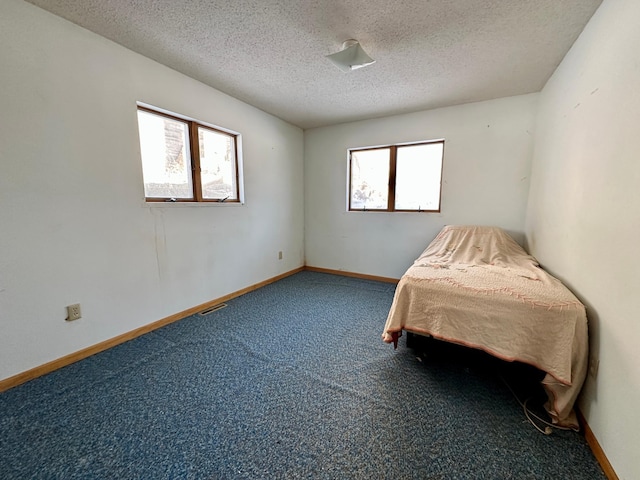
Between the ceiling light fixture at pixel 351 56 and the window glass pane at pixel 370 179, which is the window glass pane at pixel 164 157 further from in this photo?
the window glass pane at pixel 370 179

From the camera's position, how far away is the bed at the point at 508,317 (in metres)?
1.31

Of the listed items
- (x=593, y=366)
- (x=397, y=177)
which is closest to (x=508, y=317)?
(x=593, y=366)

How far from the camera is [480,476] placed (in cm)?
107

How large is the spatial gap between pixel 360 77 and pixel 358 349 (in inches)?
98.4

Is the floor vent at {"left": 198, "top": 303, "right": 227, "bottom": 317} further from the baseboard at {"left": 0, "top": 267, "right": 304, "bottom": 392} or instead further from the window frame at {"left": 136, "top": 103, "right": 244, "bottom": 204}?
the window frame at {"left": 136, "top": 103, "right": 244, "bottom": 204}

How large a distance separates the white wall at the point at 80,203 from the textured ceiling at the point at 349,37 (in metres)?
0.23

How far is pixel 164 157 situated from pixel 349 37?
1.92m

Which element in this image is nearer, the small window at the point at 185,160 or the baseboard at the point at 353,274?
the small window at the point at 185,160

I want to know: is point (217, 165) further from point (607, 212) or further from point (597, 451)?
point (597, 451)

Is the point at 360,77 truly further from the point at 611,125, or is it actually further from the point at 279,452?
the point at 279,452

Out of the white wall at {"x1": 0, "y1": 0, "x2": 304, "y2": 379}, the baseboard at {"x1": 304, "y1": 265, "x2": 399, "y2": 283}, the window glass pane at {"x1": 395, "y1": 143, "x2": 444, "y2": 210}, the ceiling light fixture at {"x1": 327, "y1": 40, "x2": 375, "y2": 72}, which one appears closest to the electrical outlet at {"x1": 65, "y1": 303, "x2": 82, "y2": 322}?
the white wall at {"x1": 0, "y1": 0, "x2": 304, "y2": 379}

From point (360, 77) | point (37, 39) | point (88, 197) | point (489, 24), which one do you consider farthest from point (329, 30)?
point (88, 197)

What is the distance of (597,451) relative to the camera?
3.80ft

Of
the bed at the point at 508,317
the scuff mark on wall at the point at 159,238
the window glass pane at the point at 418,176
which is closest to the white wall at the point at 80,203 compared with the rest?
the scuff mark on wall at the point at 159,238
